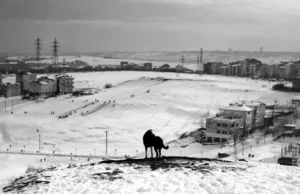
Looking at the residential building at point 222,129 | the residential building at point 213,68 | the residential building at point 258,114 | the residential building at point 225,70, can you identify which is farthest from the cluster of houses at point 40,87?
the residential building at point 213,68

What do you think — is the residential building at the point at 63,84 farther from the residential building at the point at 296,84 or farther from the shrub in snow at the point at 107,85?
the residential building at the point at 296,84

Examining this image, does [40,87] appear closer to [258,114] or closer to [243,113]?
[258,114]

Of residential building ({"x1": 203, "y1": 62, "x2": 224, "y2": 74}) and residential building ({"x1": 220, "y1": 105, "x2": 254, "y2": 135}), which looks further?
residential building ({"x1": 203, "y1": 62, "x2": 224, "y2": 74})

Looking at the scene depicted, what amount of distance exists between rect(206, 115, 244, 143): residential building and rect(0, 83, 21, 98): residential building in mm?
36164

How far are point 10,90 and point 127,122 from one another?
27497 mm

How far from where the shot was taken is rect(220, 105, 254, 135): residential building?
3506 cm

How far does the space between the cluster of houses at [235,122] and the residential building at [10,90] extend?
34029 millimetres

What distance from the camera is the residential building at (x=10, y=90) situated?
58250 millimetres

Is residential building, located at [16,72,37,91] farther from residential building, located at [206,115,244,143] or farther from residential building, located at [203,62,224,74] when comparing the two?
residential building, located at [203,62,224,74]

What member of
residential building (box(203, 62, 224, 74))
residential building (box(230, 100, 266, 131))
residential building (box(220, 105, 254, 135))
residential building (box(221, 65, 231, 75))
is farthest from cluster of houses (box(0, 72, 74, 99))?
residential building (box(203, 62, 224, 74))

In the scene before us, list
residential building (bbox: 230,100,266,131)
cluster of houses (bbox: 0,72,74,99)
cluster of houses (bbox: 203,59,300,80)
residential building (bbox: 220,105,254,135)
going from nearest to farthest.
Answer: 1. residential building (bbox: 220,105,254,135)
2. residential building (bbox: 230,100,266,131)
3. cluster of houses (bbox: 0,72,74,99)
4. cluster of houses (bbox: 203,59,300,80)

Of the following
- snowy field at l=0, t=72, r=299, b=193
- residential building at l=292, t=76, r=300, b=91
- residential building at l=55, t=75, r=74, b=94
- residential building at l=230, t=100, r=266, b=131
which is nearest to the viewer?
snowy field at l=0, t=72, r=299, b=193

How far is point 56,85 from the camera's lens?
5950cm

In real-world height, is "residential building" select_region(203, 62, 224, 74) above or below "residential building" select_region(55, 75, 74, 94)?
above
